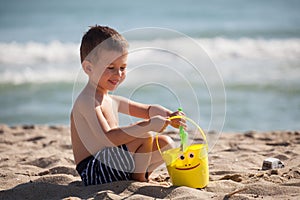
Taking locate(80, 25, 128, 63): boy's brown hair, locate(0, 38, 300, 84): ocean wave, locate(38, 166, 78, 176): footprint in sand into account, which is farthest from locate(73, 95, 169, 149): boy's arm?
locate(0, 38, 300, 84): ocean wave

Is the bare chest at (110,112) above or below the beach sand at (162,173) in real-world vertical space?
above

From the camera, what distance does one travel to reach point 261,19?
15.1m

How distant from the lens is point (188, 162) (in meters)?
2.92

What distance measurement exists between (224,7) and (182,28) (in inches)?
153

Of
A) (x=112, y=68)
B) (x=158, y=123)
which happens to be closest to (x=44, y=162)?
(x=112, y=68)

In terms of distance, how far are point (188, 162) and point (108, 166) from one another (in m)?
0.49

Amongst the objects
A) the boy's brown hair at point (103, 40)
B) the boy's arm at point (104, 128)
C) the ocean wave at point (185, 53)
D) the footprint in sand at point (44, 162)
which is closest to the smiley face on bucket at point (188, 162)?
the boy's arm at point (104, 128)

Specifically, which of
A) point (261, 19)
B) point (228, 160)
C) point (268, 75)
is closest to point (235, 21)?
point (261, 19)

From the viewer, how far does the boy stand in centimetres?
298

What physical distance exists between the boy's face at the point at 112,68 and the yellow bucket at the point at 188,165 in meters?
0.51

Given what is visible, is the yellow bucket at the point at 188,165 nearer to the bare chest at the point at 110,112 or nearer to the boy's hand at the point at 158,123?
the boy's hand at the point at 158,123

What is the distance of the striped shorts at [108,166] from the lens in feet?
9.79

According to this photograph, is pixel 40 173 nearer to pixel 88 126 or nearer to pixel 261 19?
pixel 88 126

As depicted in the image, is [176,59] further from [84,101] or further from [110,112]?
[84,101]
